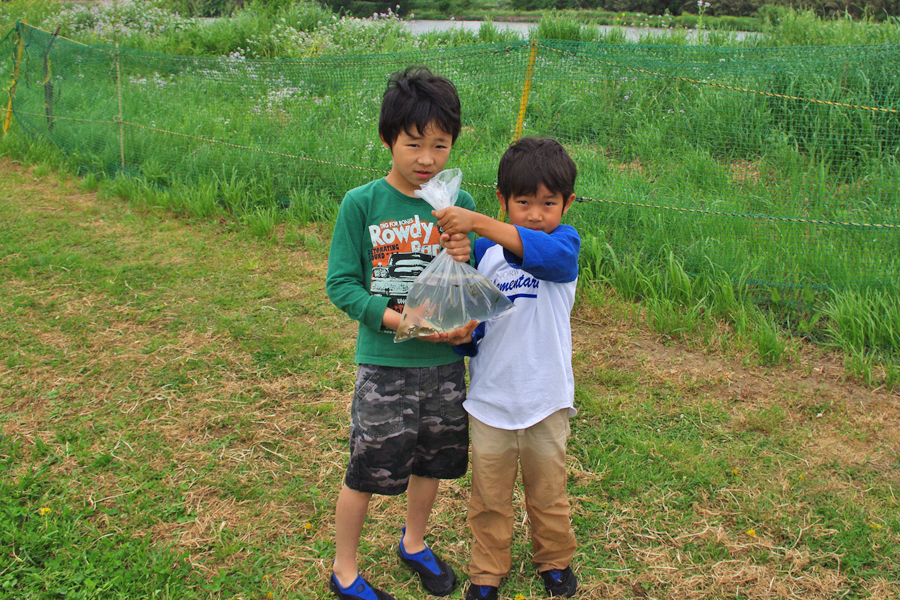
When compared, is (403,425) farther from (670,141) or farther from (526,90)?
(670,141)

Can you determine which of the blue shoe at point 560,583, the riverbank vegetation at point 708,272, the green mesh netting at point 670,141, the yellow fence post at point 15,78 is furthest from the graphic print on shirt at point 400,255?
the yellow fence post at point 15,78

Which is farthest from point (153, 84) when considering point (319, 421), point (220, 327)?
point (319, 421)

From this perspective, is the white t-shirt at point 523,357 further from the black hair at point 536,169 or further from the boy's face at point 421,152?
the boy's face at point 421,152

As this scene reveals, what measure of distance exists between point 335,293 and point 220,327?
2394mm

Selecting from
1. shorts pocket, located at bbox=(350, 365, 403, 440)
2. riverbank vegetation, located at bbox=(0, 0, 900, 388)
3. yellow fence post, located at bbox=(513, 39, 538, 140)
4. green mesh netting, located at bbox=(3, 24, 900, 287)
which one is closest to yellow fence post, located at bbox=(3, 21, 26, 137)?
riverbank vegetation, located at bbox=(0, 0, 900, 388)

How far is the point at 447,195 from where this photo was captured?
182 centimetres

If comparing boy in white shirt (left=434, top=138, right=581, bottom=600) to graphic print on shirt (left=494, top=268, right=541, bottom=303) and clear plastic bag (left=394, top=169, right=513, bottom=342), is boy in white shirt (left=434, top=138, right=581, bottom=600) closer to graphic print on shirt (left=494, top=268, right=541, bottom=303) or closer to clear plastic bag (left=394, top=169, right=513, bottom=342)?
graphic print on shirt (left=494, top=268, right=541, bottom=303)

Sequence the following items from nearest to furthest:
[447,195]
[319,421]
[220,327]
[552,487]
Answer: [447,195] < [552,487] < [319,421] < [220,327]

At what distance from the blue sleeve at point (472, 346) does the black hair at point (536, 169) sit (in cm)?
41

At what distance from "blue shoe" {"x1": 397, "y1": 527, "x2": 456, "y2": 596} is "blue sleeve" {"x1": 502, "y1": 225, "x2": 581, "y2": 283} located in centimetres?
110

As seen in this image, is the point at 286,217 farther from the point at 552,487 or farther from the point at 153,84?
the point at 552,487

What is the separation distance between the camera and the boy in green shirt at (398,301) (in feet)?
6.25

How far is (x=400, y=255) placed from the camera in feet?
6.57

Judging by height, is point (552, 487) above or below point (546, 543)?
above
